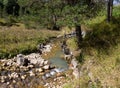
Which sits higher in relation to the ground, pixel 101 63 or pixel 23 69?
pixel 101 63

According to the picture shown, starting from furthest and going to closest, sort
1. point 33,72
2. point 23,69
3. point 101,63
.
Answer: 1. point 23,69
2. point 33,72
3. point 101,63

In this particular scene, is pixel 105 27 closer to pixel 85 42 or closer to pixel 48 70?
pixel 85 42

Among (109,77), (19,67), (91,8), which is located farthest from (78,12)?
(109,77)

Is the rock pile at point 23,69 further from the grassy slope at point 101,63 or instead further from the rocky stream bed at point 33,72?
the grassy slope at point 101,63

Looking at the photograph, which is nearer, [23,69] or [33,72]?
[33,72]

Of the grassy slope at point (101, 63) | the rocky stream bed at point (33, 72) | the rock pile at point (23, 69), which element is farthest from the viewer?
the rock pile at point (23, 69)

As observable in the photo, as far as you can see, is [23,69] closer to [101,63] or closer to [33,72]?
[33,72]

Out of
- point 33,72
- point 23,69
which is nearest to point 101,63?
point 33,72

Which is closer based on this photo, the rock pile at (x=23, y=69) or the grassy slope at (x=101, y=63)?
the grassy slope at (x=101, y=63)

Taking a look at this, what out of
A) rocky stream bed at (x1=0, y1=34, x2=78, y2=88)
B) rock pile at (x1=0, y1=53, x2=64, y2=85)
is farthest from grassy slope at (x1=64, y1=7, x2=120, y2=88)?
rock pile at (x1=0, y1=53, x2=64, y2=85)

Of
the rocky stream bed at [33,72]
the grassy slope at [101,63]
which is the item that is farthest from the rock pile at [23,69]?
the grassy slope at [101,63]

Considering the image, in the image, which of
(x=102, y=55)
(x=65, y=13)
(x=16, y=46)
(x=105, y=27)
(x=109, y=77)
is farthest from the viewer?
(x=16, y=46)

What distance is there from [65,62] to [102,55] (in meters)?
5.24

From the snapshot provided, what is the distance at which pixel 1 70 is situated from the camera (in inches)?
659
